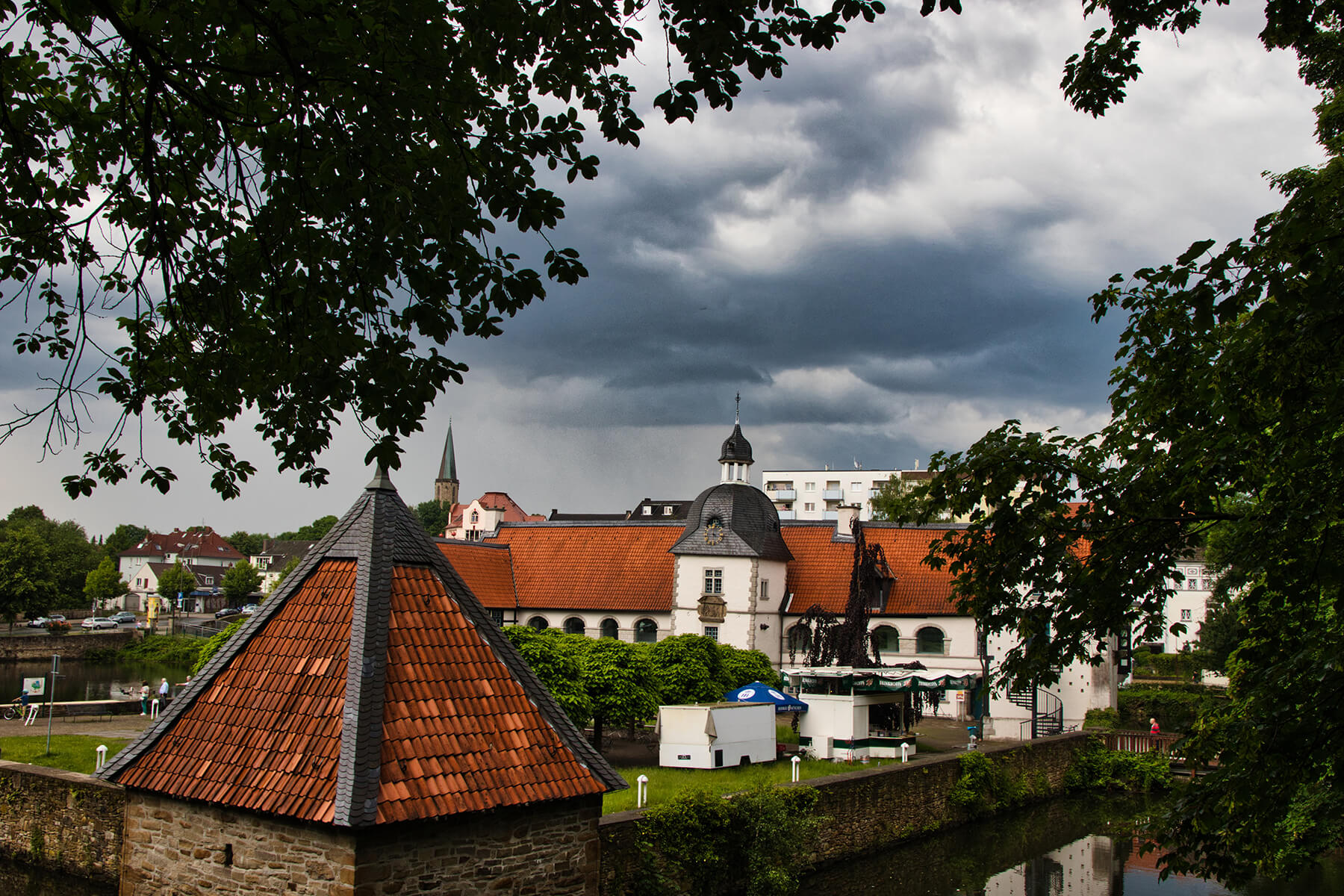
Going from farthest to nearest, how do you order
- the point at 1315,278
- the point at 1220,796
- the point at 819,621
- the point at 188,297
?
the point at 819,621
the point at 188,297
the point at 1220,796
the point at 1315,278

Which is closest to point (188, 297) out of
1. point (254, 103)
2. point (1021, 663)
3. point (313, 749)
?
point (254, 103)

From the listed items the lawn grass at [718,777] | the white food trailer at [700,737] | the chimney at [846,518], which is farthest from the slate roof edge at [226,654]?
the chimney at [846,518]

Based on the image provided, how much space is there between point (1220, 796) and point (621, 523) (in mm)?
39921

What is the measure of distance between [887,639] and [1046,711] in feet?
18.5

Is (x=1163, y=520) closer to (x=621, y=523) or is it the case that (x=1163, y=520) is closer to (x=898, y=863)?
(x=898, y=863)

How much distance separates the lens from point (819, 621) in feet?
115

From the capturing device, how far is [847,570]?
40469 mm

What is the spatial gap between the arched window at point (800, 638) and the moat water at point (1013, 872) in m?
11.2

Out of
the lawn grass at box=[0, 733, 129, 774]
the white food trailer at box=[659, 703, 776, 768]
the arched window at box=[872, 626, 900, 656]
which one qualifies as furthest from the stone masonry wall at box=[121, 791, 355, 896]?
the arched window at box=[872, 626, 900, 656]

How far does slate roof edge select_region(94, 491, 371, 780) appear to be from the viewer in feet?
30.6

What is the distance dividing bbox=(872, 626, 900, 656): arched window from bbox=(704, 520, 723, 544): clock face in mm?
6387

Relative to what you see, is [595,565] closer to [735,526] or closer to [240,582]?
[735,526]

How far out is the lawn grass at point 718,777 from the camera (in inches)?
700

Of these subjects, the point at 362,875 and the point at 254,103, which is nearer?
the point at 254,103
